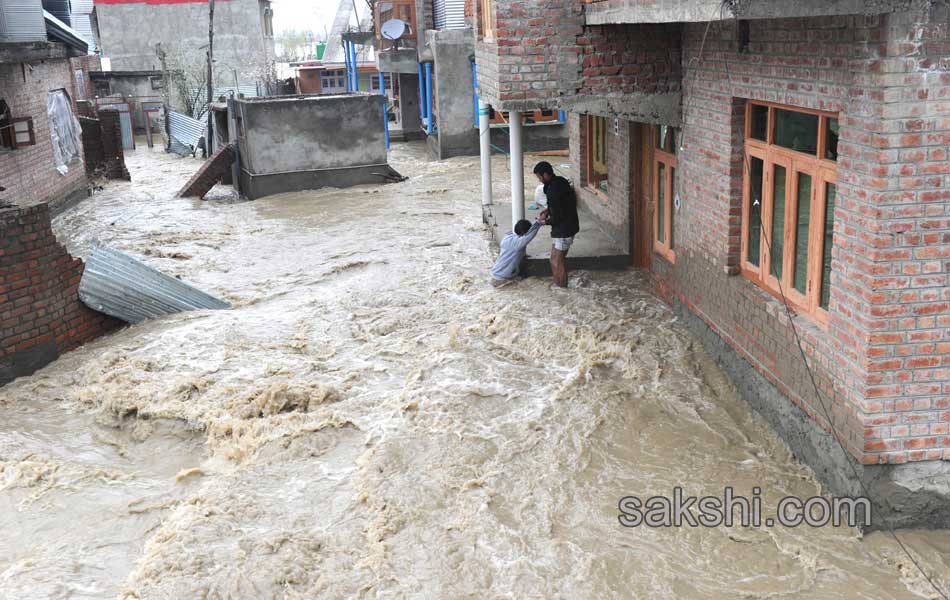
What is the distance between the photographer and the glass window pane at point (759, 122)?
7.07 m

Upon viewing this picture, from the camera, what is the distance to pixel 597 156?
12.8m

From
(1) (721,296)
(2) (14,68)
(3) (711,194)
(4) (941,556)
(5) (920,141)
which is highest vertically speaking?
(2) (14,68)

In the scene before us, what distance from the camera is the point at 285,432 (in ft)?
23.8

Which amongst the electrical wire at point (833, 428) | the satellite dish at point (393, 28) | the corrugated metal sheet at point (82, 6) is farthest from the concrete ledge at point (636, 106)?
the corrugated metal sheet at point (82, 6)

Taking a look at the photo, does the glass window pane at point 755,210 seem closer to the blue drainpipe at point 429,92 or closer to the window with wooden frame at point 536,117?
the window with wooden frame at point 536,117

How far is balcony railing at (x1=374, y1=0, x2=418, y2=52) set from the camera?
25156mm

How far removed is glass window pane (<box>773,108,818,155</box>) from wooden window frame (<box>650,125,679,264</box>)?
7.87 ft

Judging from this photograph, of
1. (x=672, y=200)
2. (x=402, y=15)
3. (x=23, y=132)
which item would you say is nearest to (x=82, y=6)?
(x=402, y=15)

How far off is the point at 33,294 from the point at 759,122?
688 cm

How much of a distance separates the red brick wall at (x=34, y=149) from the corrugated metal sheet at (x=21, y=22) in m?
A: 0.88

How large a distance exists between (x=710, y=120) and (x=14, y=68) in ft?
43.2

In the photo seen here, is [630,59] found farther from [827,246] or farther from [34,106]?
[34,106]

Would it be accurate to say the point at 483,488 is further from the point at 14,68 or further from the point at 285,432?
the point at 14,68

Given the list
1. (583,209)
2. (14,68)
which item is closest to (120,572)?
(583,209)
